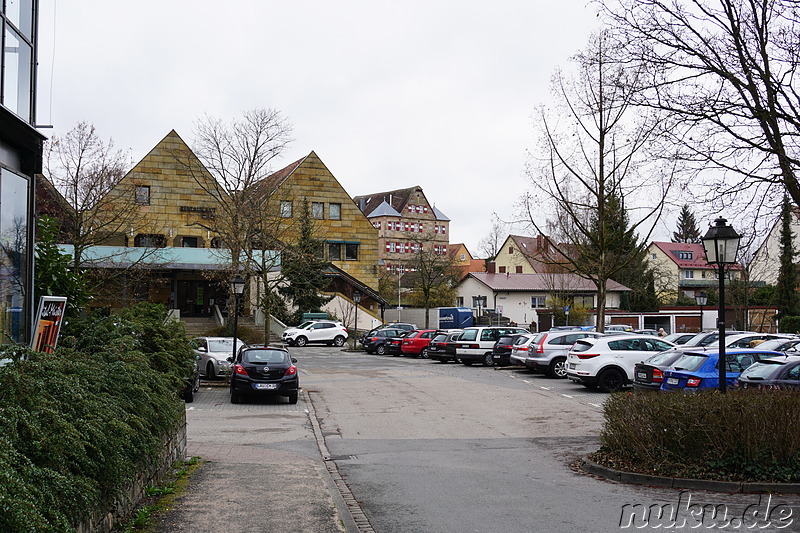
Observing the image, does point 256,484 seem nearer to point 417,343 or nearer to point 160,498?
point 160,498

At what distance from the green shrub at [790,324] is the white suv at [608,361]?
3067 cm

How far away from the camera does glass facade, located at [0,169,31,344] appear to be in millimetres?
10891

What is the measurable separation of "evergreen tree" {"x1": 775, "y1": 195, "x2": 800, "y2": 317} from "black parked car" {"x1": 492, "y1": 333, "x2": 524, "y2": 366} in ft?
35.3

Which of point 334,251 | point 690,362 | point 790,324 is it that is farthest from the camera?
point 334,251

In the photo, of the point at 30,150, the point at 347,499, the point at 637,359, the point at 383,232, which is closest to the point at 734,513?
the point at 347,499

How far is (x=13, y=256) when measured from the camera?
11.4 m

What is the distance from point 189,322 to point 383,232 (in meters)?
65.2

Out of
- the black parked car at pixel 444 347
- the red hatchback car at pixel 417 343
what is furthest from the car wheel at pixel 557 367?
the red hatchback car at pixel 417 343

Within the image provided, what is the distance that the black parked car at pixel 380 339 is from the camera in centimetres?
4259

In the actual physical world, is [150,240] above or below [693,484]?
above

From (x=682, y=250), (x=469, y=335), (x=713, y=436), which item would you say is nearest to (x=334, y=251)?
(x=469, y=335)

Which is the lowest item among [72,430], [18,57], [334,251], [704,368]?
[704,368]

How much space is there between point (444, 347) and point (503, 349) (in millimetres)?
3954

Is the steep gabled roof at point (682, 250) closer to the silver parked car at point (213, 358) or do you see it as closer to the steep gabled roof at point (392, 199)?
the steep gabled roof at point (392, 199)
